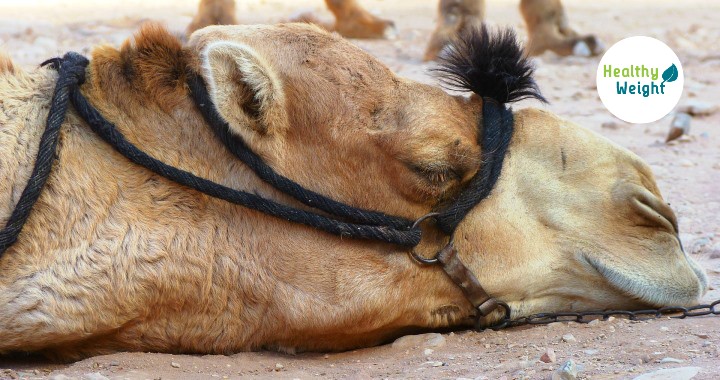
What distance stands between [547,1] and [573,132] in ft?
19.1

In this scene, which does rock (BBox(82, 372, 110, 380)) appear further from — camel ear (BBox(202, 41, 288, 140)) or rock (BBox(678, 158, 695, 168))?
rock (BBox(678, 158, 695, 168))

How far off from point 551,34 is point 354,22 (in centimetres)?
202

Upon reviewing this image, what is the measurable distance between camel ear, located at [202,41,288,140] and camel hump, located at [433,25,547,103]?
2.44 ft

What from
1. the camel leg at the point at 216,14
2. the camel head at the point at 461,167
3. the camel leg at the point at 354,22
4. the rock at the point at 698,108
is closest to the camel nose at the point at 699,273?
the camel head at the point at 461,167

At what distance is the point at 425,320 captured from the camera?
11.7 feet

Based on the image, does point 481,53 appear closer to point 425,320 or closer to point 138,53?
point 425,320

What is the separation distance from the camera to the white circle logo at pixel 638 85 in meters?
6.32

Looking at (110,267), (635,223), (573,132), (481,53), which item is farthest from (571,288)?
(110,267)

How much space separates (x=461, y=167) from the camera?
3.45m

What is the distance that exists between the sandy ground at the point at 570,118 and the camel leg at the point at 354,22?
0.74 feet

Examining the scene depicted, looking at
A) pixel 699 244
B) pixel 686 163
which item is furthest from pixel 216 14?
pixel 699 244

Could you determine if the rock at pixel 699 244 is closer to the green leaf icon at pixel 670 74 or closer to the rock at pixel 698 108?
the green leaf icon at pixel 670 74

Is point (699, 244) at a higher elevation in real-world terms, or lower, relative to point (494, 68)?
lower

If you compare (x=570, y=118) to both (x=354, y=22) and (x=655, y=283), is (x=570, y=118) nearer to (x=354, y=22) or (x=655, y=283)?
(x=354, y=22)
